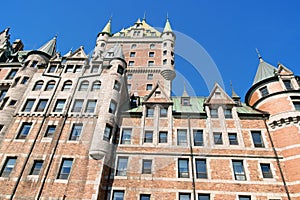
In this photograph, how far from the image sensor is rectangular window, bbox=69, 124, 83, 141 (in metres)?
27.3

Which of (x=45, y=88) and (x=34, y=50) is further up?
(x=34, y=50)

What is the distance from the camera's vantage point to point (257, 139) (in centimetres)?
2830

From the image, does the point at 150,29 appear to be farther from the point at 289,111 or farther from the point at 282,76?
the point at 289,111

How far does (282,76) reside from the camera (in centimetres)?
3231

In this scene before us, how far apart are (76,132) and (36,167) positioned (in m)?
5.17

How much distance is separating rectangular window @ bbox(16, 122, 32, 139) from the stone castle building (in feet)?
0.36

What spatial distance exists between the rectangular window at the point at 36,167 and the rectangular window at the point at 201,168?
15460 mm

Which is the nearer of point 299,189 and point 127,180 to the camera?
point 299,189

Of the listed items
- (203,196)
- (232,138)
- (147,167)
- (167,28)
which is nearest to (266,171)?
(232,138)

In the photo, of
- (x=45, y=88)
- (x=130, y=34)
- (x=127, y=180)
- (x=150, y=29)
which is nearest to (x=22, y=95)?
(x=45, y=88)

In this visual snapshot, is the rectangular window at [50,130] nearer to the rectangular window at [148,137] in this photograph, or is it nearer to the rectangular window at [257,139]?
the rectangular window at [148,137]

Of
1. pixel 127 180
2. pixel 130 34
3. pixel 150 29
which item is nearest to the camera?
pixel 127 180

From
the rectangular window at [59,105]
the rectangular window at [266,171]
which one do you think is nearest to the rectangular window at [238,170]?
the rectangular window at [266,171]

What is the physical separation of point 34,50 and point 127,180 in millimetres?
24584
